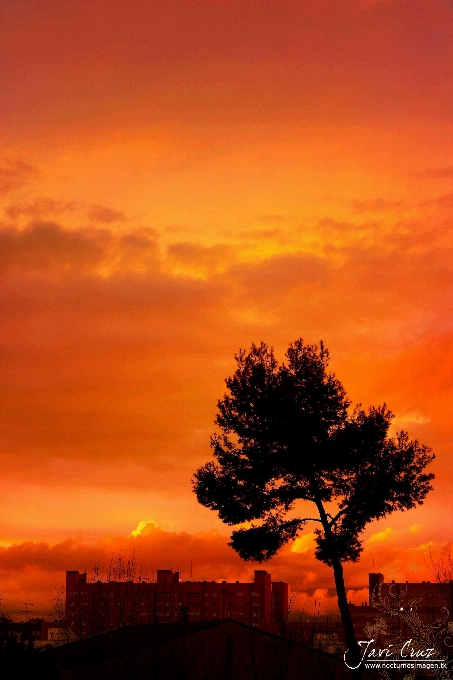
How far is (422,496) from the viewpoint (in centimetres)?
2861

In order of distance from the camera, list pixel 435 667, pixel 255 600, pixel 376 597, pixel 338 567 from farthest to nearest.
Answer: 1. pixel 255 600
2. pixel 338 567
3. pixel 376 597
4. pixel 435 667

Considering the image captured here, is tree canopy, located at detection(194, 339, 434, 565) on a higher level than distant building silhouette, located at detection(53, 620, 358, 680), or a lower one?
higher

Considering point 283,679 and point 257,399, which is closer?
point 283,679

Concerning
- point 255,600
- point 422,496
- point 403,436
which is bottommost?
point 255,600

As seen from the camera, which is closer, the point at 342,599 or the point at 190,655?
the point at 342,599

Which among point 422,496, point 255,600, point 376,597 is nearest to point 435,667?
point 376,597

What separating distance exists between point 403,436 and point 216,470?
629 cm

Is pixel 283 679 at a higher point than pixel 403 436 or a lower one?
lower

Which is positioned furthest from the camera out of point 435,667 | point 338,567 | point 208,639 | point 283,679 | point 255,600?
point 255,600

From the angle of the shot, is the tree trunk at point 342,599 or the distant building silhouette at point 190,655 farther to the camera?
the tree trunk at point 342,599

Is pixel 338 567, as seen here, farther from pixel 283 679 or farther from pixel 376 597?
pixel 376 597

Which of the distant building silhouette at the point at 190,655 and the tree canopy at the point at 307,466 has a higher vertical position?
the tree canopy at the point at 307,466

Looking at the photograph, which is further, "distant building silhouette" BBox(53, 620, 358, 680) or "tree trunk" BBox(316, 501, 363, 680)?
"tree trunk" BBox(316, 501, 363, 680)

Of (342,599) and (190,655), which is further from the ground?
(342,599)
